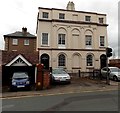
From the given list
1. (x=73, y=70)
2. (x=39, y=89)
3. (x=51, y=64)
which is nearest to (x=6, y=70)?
(x=39, y=89)

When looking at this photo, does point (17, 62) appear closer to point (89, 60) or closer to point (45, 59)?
point (45, 59)

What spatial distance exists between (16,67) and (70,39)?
12.7m

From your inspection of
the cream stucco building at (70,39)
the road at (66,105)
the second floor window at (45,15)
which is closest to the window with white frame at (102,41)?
the cream stucco building at (70,39)

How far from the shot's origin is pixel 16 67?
24500mm

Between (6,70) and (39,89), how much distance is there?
741 cm

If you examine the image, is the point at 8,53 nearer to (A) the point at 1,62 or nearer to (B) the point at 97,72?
(A) the point at 1,62

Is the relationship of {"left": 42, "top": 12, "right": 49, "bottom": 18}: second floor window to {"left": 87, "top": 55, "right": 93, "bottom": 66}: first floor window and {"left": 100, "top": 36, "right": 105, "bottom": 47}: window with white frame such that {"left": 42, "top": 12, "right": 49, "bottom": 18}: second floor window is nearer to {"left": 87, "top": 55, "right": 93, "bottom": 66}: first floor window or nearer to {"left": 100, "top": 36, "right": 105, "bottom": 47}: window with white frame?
{"left": 87, "top": 55, "right": 93, "bottom": 66}: first floor window

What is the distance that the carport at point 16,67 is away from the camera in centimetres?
2289

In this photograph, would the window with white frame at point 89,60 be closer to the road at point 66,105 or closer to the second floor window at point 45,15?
the second floor window at point 45,15

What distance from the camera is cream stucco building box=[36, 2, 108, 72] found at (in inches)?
1315

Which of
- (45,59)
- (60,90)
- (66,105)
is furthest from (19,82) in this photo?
(45,59)

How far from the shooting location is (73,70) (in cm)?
3406

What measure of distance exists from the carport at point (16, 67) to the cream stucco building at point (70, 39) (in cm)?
810

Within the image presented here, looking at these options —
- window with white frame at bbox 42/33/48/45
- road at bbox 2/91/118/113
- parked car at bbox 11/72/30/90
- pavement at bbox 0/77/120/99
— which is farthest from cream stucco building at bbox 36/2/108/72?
road at bbox 2/91/118/113
